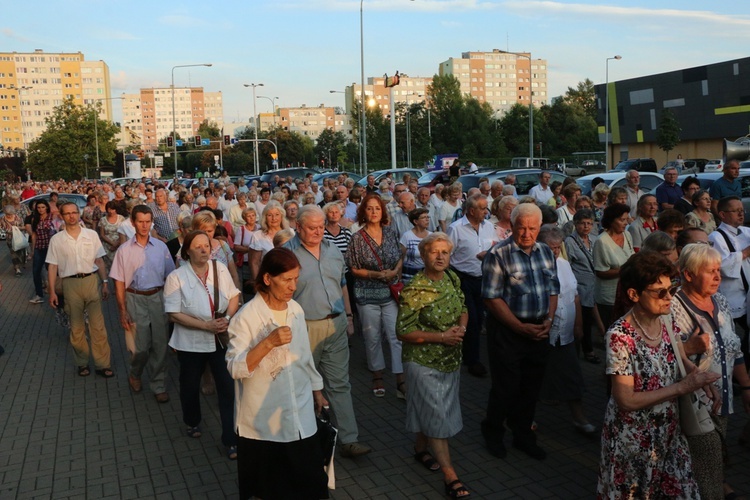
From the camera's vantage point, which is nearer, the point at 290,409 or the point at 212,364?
the point at 290,409

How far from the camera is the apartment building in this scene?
169000mm

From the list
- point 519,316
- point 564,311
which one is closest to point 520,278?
point 519,316

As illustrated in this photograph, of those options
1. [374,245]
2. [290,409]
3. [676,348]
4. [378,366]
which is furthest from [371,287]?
[676,348]

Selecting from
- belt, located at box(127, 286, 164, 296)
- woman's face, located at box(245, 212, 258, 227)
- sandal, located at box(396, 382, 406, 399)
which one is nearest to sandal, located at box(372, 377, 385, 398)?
sandal, located at box(396, 382, 406, 399)

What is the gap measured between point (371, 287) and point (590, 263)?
8.27ft

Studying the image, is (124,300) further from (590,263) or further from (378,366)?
(590,263)

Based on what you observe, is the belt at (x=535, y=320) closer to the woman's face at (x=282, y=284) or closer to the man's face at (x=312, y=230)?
the man's face at (x=312, y=230)

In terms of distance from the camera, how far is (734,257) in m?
6.36

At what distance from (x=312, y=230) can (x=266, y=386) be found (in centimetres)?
188

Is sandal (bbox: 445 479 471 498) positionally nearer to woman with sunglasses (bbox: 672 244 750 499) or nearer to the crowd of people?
the crowd of people

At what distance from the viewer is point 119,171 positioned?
276 ft

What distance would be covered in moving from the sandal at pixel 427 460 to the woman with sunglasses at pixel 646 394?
1750 mm

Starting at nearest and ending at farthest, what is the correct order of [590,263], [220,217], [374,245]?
1. [374,245]
2. [590,263]
3. [220,217]

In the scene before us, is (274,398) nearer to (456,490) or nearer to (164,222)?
(456,490)
